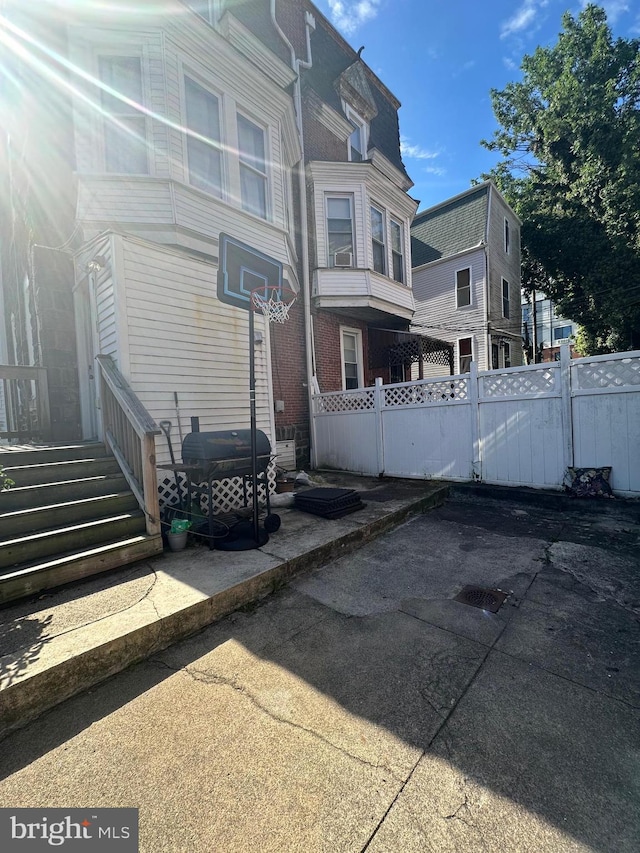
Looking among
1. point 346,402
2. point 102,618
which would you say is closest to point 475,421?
point 346,402

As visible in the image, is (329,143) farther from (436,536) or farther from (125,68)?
(436,536)

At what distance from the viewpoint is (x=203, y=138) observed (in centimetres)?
624

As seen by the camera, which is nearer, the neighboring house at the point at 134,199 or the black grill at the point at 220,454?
the black grill at the point at 220,454

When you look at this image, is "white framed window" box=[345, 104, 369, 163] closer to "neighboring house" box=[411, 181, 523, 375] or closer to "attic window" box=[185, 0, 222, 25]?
"attic window" box=[185, 0, 222, 25]

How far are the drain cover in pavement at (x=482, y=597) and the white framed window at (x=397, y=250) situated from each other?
925 cm

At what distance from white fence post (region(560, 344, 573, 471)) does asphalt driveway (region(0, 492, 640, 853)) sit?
110 inches

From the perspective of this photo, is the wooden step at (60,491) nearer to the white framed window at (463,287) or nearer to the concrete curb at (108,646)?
the concrete curb at (108,646)

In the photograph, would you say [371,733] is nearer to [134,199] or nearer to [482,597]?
[482,597]

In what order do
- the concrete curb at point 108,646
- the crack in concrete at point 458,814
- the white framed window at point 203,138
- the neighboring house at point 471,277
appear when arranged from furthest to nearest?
the neighboring house at point 471,277 < the white framed window at point 203,138 < the concrete curb at point 108,646 < the crack in concrete at point 458,814

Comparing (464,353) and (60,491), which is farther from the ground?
(464,353)

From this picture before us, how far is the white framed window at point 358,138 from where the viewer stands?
11.0 meters

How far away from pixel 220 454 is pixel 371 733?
9.55ft

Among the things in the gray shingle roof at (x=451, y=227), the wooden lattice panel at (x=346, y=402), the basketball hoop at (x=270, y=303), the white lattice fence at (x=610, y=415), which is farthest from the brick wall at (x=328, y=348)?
the gray shingle roof at (x=451, y=227)

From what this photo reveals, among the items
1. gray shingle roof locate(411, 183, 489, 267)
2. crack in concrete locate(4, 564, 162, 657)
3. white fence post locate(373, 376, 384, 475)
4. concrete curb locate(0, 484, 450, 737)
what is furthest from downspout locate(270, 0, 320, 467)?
gray shingle roof locate(411, 183, 489, 267)
